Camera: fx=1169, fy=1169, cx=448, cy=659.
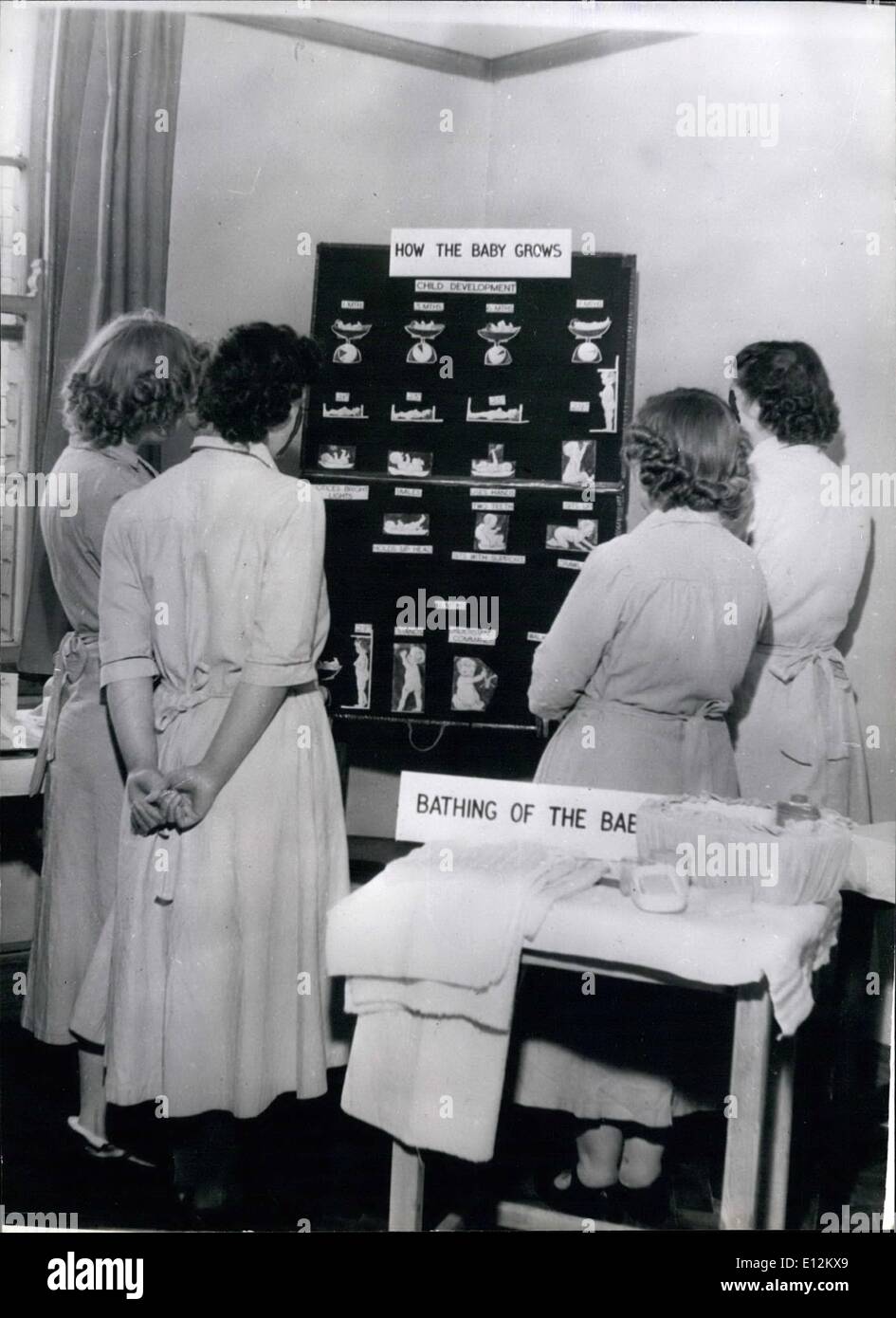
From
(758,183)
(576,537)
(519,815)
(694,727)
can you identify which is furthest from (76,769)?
(758,183)

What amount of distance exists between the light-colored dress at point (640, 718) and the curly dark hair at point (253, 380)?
0.69 m

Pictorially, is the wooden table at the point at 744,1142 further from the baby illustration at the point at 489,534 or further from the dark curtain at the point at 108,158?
the dark curtain at the point at 108,158

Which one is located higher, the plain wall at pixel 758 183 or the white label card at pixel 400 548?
the plain wall at pixel 758 183

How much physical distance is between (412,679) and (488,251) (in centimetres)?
87

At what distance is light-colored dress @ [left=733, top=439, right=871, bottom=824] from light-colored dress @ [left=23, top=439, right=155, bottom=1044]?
1.23 meters

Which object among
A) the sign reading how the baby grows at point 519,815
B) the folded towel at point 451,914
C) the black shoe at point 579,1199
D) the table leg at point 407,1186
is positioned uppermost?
the sign reading how the baby grows at point 519,815

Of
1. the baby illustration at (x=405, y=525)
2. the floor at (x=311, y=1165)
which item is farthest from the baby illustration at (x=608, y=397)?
the floor at (x=311, y=1165)

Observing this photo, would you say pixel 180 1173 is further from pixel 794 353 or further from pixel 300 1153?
pixel 794 353

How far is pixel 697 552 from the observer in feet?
7.24

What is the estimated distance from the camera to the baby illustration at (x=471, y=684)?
7.95ft

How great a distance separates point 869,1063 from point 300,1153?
115 cm

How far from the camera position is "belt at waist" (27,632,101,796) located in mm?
2332
